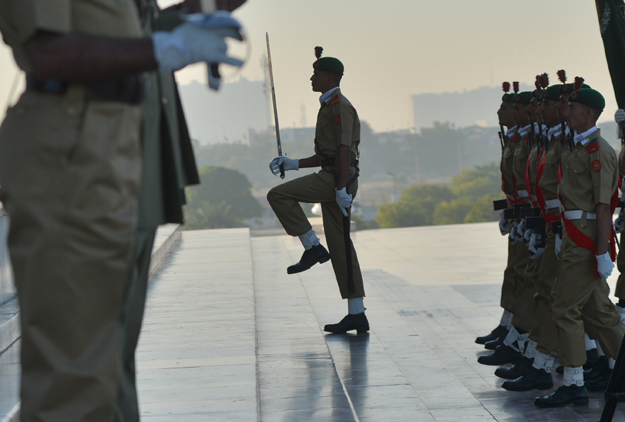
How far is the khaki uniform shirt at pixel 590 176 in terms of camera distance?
370 cm

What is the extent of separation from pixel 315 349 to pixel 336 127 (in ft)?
4.94

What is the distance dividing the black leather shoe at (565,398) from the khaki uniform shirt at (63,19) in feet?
9.74

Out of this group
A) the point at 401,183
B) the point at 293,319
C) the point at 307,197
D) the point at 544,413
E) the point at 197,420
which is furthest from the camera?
the point at 401,183

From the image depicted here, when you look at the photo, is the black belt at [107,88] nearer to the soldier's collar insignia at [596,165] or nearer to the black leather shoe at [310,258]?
the soldier's collar insignia at [596,165]

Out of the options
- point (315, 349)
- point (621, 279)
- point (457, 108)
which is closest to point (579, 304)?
point (621, 279)

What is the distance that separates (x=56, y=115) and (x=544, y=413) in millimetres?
3028

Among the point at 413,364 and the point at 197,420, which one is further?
the point at 413,364

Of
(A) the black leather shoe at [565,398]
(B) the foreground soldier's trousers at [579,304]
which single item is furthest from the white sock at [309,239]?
(A) the black leather shoe at [565,398]

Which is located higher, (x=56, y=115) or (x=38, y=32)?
(x=38, y=32)

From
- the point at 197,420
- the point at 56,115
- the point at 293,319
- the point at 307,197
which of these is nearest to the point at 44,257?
the point at 56,115

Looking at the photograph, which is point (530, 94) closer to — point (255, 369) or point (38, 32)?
point (255, 369)

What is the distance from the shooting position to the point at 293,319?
5707mm

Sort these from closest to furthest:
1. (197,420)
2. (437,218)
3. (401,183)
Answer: (197,420)
(437,218)
(401,183)

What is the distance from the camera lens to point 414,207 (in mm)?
Answer: 64125
